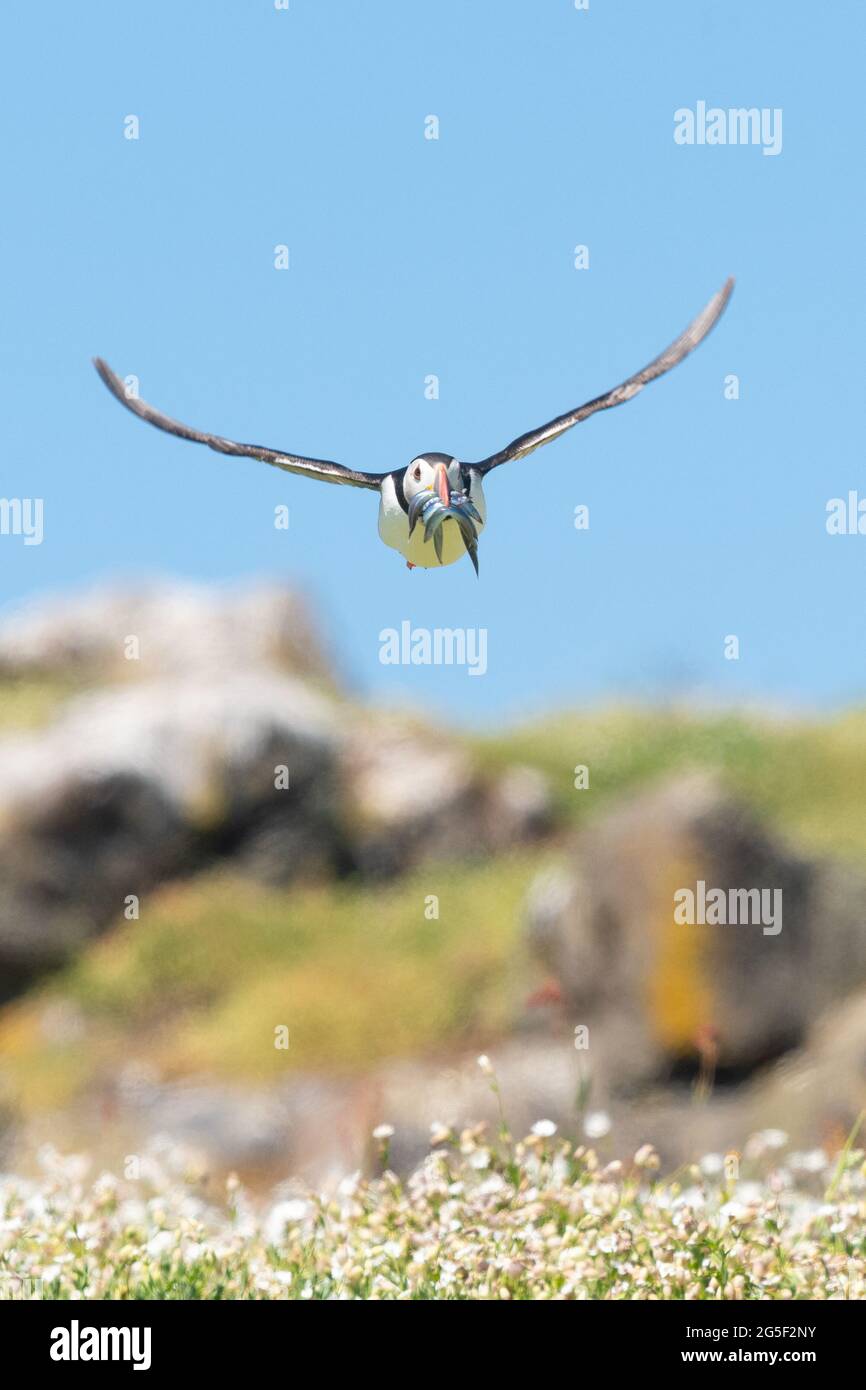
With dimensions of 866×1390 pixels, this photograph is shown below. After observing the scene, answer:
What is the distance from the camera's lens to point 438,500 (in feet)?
8.43

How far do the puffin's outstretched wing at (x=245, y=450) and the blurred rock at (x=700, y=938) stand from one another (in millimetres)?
7449

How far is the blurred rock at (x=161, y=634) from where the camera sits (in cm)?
2375

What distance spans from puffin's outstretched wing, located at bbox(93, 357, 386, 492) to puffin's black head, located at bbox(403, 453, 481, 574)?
8.1 inches

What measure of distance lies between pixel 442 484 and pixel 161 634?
879 inches

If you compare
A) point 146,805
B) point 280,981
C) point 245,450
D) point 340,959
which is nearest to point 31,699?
point 146,805

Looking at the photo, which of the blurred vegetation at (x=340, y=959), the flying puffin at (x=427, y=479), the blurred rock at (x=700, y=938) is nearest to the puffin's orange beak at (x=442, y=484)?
the flying puffin at (x=427, y=479)

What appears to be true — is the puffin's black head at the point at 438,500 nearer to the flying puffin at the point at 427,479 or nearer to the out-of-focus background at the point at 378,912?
the flying puffin at the point at 427,479

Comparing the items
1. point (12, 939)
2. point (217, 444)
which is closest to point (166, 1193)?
point (217, 444)

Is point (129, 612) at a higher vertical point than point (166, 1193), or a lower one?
higher

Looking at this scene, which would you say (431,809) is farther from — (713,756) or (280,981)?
(713,756)
